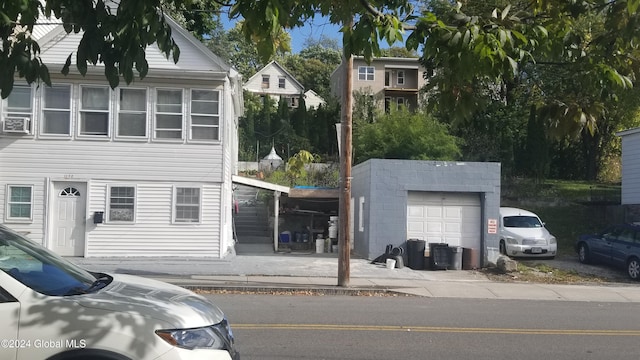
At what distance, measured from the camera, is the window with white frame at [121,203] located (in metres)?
17.4

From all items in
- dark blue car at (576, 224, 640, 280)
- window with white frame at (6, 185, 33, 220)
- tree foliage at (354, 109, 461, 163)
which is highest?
tree foliage at (354, 109, 461, 163)

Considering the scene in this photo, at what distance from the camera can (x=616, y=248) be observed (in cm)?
1769

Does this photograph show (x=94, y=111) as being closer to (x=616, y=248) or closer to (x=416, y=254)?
(x=416, y=254)

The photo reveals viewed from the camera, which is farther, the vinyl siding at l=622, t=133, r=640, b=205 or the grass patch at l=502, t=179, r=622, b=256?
the grass patch at l=502, t=179, r=622, b=256

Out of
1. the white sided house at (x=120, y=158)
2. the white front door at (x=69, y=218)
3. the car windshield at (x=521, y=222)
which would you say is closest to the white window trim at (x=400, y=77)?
the car windshield at (x=521, y=222)

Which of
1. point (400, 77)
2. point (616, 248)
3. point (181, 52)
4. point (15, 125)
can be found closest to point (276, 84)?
point (400, 77)

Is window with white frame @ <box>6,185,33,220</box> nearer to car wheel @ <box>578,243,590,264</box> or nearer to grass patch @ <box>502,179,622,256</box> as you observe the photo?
car wheel @ <box>578,243,590,264</box>

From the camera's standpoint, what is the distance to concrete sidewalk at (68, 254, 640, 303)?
13.5 m

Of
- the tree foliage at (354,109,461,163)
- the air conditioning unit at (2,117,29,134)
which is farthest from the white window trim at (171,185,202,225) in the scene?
the tree foliage at (354,109,461,163)

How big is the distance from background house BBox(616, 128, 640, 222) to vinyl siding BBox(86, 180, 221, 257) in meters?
16.9

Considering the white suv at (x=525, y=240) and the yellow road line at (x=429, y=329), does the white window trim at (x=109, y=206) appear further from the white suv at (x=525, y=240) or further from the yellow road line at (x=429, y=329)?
the white suv at (x=525, y=240)

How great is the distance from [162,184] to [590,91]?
14.4 meters

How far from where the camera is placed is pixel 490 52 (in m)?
4.38

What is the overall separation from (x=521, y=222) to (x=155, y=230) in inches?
497
